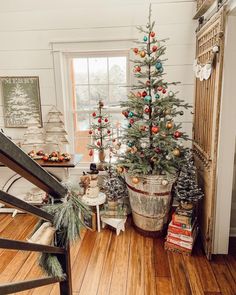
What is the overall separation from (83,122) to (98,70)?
2.34ft

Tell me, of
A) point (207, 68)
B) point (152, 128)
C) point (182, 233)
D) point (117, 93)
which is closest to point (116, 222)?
point (182, 233)

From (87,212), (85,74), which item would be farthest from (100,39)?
(87,212)

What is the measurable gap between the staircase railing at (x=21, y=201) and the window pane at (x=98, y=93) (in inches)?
99.0

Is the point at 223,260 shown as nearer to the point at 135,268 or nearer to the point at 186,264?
the point at 186,264

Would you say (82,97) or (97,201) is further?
(82,97)

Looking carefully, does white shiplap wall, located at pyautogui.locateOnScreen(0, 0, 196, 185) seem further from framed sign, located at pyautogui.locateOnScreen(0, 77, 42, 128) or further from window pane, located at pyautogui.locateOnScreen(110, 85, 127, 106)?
window pane, located at pyautogui.locateOnScreen(110, 85, 127, 106)

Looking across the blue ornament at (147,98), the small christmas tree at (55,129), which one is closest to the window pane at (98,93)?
the small christmas tree at (55,129)

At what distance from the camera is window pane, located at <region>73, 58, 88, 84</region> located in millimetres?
3312

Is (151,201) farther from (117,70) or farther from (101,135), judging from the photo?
(117,70)

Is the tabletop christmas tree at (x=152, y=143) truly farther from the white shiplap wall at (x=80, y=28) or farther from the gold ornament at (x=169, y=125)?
the white shiplap wall at (x=80, y=28)

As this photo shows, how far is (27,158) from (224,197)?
2123 millimetres

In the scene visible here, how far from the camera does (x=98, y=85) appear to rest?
11.0ft

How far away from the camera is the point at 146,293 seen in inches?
81.0

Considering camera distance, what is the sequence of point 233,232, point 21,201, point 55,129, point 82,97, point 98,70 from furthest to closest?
point 82,97 → point 98,70 → point 55,129 → point 233,232 → point 21,201
